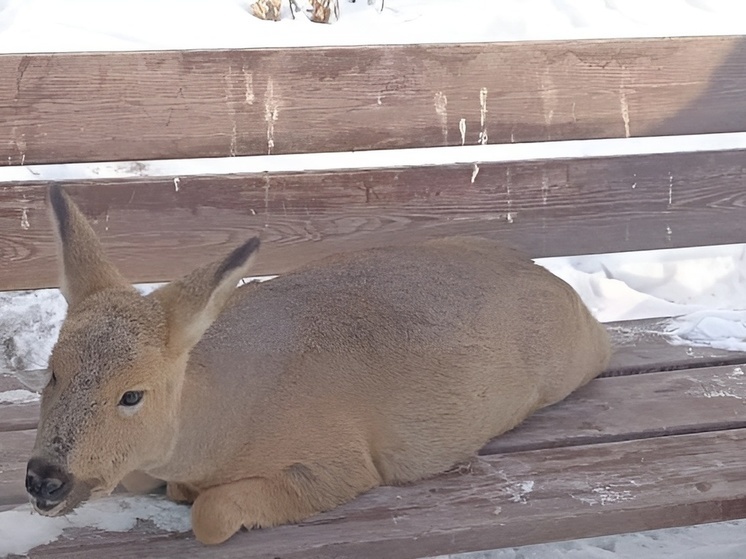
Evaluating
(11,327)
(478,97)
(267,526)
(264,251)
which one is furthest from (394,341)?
(11,327)

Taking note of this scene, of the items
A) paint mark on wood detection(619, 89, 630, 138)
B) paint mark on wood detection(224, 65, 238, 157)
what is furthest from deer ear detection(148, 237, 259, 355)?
paint mark on wood detection(619, 89, 630, 138)

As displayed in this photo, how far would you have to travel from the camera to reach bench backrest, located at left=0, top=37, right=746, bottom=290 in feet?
13.4

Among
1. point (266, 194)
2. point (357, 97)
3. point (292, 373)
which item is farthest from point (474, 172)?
point (292, 373)

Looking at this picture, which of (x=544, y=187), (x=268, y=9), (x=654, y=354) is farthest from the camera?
(x=268, y=9)

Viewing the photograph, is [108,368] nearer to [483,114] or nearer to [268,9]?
[483,114]

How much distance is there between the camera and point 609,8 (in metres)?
7.84

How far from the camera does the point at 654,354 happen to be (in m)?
4.02

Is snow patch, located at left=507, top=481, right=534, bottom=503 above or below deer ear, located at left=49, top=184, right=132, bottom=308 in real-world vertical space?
below

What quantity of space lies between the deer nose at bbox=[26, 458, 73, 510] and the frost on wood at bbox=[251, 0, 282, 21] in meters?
5.45

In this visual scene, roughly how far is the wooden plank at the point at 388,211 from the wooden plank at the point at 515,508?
58.6 inches

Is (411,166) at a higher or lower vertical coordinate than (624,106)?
lower

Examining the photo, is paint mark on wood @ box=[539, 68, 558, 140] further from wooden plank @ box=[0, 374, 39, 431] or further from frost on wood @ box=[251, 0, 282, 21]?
frost on wood @ box=[251, 0, 282, 21]

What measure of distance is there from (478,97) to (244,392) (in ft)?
6.70

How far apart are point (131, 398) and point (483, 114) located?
7.89 ft
